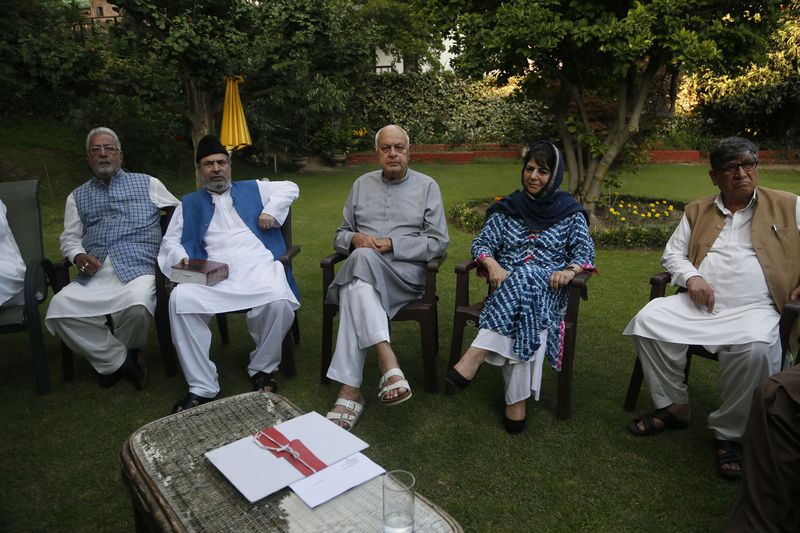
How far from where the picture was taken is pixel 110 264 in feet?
12.0

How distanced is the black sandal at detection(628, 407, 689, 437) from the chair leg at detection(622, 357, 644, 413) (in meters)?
0.15

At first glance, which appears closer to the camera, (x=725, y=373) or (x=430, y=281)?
(x=725, y=373)

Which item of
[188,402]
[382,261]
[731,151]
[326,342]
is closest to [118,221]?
[188,402]

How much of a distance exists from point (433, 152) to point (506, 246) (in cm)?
1118

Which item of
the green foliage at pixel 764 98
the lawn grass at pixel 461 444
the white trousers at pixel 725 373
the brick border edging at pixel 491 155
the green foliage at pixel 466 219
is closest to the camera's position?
the lawn grass at pixel 461 444

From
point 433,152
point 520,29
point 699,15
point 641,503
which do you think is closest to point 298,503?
point 641,503

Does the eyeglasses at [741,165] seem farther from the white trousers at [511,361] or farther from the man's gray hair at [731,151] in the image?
the white trousers at [511,361]

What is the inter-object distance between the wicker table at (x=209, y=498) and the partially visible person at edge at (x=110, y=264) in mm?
1502

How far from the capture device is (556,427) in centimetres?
303

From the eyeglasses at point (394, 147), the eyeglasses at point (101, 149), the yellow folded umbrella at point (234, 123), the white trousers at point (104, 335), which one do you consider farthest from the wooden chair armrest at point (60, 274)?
the yellow folded umbrella at point (234, 123)

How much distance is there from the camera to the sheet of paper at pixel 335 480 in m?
1.73

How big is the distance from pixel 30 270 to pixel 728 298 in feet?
12.3

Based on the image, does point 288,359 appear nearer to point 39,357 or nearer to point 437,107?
point 39,357

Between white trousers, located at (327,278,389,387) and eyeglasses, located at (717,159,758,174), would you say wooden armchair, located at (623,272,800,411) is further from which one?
white trousers, located at (327,278,389,387)
